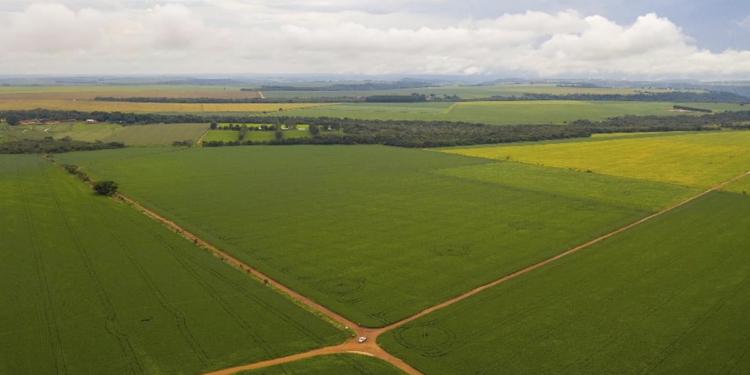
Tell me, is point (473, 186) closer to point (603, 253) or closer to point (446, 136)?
point (603, 253)

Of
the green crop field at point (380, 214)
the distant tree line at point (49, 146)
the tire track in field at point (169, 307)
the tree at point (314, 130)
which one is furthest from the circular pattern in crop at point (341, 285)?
the tree at point (314, 130)

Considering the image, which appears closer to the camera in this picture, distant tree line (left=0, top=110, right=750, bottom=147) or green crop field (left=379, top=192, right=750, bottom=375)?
green crop field (left=379, top=192, right=750, bottom=375)

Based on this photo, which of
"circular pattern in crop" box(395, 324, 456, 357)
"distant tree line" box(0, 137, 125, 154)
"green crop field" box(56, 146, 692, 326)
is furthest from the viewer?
"distant tree line" box(0, 137, 125, 154)

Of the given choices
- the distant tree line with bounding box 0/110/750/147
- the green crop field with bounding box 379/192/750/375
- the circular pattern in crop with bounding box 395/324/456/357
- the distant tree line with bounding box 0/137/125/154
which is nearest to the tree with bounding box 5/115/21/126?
the distant tree line with bounding box 0/110/750/147

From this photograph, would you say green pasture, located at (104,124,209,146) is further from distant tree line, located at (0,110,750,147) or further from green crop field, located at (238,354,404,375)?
green crop field, located at (238,354,404,375)

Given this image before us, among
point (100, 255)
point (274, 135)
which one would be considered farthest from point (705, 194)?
point (274, 135)

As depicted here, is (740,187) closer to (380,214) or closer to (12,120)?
(380,214)

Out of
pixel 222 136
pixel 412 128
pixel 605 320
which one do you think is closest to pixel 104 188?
pixel 222 136
